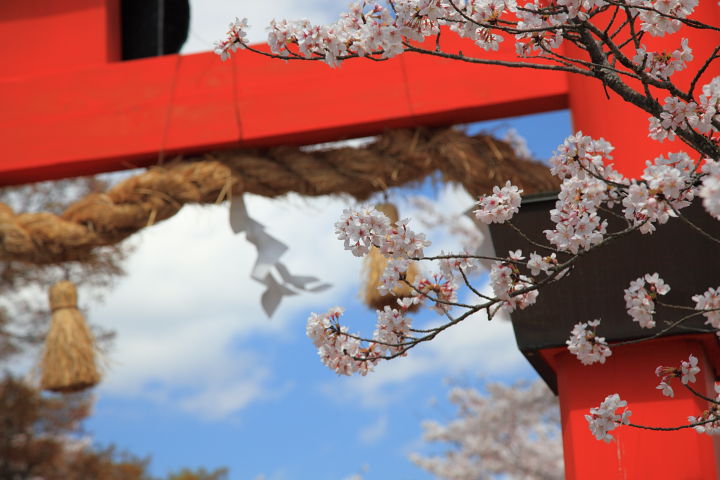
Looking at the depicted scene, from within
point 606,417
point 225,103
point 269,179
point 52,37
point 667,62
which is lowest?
point 606,417

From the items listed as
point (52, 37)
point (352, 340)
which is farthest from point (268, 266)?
point (352, 340)

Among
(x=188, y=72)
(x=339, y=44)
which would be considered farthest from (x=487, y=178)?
(x=339, y=44)

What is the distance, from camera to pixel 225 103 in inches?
85.8

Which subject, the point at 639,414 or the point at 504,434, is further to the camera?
the point at 504,434

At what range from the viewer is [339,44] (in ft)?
3.41

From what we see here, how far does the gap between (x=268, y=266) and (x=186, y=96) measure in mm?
433

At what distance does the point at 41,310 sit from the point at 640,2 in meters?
5.10

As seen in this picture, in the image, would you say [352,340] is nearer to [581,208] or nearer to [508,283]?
[508,283]

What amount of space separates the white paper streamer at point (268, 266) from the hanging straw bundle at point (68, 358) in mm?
419

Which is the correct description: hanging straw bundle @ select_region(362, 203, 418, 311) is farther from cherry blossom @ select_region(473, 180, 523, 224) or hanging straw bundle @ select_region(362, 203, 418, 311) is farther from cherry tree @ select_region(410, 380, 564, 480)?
cherry tree @ select_region(410, 380, 564, 480)

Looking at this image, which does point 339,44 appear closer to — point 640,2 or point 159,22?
point 640,2

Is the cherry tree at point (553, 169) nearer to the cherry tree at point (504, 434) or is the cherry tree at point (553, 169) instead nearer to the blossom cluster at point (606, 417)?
the blossom cluster at point (606, 417)

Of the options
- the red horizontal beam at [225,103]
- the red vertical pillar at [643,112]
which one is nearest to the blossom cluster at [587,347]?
the red vertical pillar at [643,112]

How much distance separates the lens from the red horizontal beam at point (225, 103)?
2.05 meters
